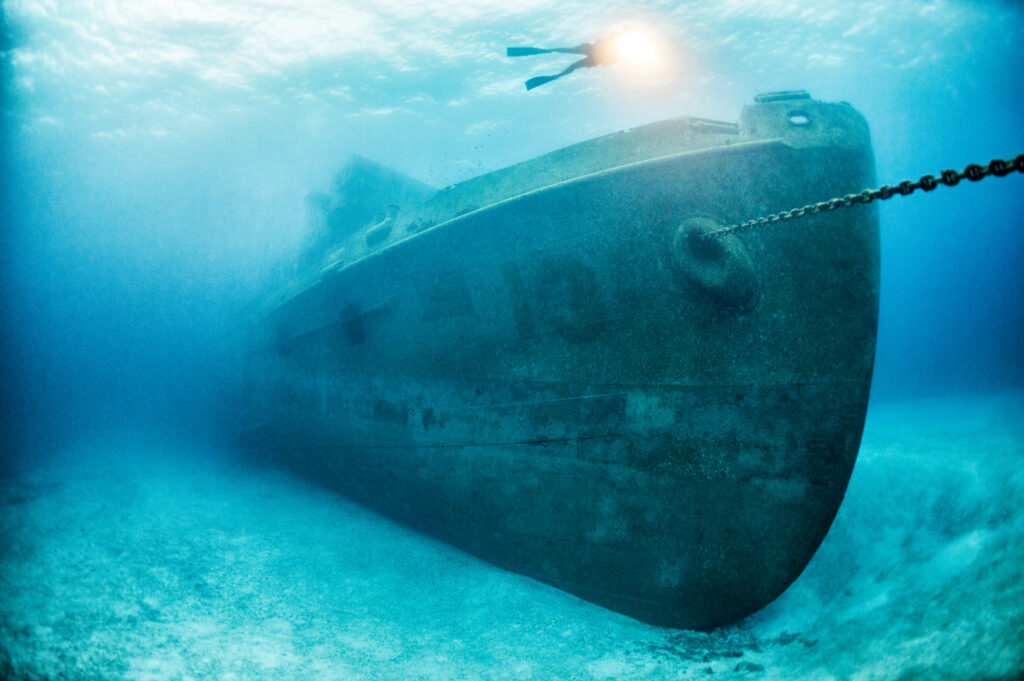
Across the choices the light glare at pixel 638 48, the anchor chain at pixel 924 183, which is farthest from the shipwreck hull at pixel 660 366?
the light glare at pixel 638 48

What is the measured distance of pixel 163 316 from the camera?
1611cm

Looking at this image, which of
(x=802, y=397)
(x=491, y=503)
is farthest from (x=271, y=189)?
(x=802, y=397)

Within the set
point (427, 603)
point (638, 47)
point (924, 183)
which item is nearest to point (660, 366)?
point (924, 183)

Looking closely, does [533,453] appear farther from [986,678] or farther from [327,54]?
[327,54]

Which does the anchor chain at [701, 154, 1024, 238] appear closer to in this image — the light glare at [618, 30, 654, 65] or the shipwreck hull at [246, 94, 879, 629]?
the shipwreck hull at [246, 94, 879, 629]

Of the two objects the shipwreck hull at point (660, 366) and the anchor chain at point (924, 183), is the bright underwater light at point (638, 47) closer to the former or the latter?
the shipwreck hull at point (660, 366)

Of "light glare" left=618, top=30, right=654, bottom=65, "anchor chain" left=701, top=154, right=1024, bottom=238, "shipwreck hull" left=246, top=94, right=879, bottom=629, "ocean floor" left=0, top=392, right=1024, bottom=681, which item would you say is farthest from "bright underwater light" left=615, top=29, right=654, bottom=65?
"anchor chain" left=701, top=154, right=1024, bottom=238

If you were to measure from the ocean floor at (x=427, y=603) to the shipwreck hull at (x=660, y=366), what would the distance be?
0.43m

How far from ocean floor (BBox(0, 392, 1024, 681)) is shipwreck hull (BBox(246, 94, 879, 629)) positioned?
43 centimetres

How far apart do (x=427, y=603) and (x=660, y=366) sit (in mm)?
2729

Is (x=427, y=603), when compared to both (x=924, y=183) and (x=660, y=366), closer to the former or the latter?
(x=660, y=366)

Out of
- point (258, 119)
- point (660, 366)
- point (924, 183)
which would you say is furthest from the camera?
point (258, 119)

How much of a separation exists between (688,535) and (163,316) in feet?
62.5

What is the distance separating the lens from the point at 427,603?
12.1ft
